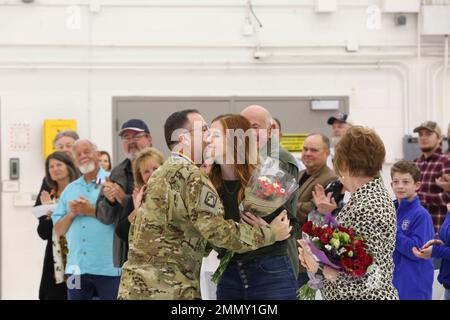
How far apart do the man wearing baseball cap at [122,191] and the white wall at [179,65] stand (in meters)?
2.41

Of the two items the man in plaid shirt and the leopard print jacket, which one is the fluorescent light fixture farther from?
the leopard print jacket

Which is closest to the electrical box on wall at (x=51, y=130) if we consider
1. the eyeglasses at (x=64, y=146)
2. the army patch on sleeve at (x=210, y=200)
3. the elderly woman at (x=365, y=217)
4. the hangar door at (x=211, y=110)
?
the hangar door at (x=211, y=110)

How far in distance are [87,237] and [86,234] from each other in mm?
23

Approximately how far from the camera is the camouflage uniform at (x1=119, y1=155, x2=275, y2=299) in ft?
11.0

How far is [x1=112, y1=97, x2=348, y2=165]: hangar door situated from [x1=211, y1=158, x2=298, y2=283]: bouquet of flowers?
4.50 m

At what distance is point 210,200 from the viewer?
3385 millimetres

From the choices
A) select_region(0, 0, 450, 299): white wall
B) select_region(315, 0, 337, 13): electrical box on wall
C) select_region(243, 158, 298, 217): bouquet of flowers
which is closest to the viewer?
select_region(243, 158, 298, 217): bouquet of flowers

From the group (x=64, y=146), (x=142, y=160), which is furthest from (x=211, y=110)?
(x=142, y=160)

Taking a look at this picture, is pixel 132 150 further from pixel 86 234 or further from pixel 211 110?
pixel 211 110

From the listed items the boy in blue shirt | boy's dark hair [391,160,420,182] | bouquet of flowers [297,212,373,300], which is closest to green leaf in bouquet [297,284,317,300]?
bouquet of flowers [297,212,373,300]

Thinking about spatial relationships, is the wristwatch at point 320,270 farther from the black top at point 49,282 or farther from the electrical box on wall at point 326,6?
the electrical box on wall at point 326,6
